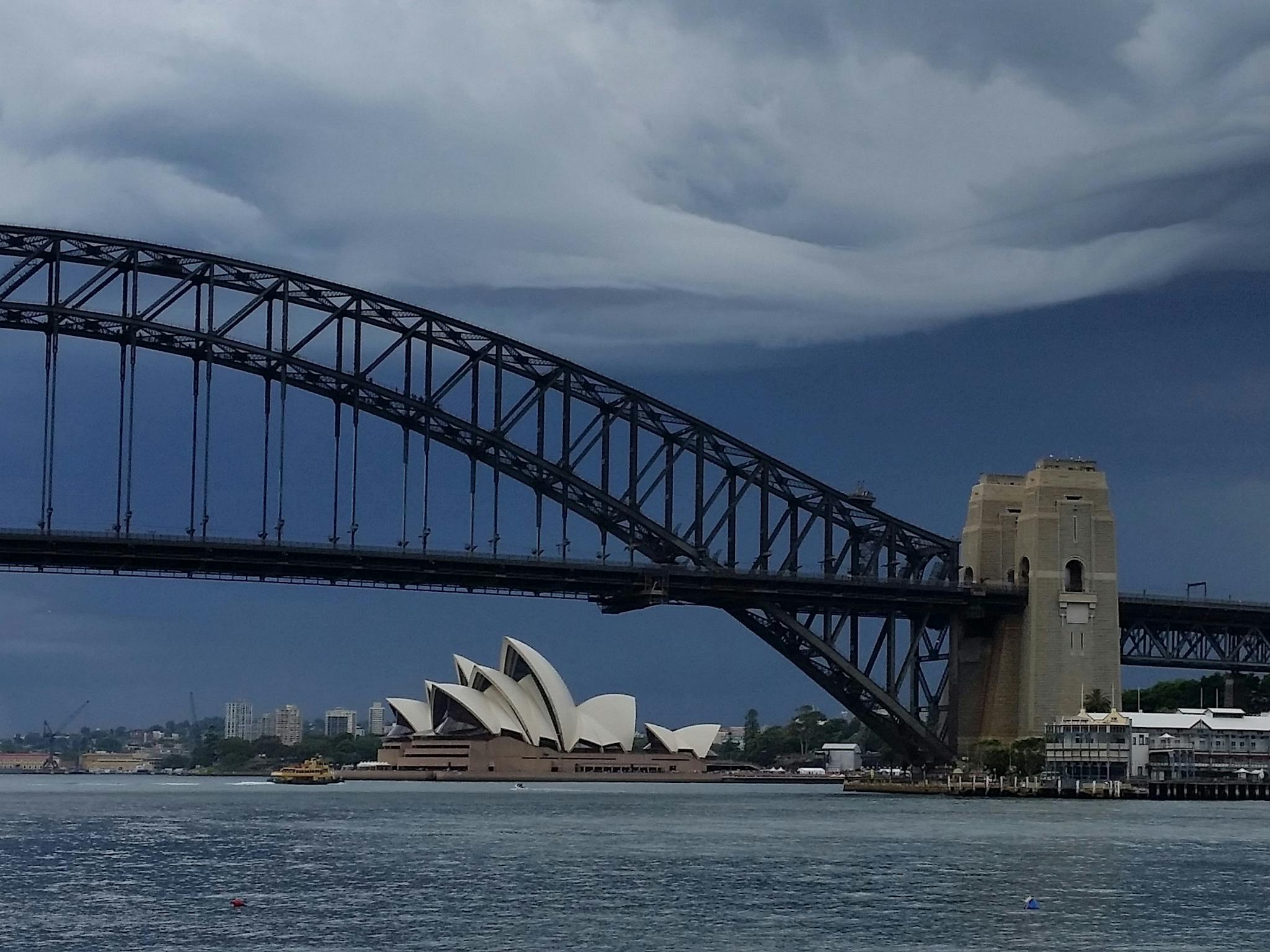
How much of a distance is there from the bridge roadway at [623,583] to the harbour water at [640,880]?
38.0 feet

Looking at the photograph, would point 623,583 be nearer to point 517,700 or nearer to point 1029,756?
point 1029,756

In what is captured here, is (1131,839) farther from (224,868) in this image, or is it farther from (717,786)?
(717,786)

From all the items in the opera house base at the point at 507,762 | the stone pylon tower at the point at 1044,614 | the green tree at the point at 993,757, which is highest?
the stone pylon tower at the point at 1044,614

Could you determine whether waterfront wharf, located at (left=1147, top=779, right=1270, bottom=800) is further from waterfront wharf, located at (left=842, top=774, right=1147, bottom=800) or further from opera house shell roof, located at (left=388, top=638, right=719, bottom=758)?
opera house shell roof, located at (left=388, top=638, right=719, bottom=758)

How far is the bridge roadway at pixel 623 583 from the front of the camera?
98.4 meters

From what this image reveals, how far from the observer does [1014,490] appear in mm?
125000

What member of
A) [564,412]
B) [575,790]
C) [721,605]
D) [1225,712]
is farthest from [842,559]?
[575,790]

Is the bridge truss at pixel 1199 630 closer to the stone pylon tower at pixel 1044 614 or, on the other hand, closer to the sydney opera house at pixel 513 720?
the stone pylon tower at pixel 1044 614

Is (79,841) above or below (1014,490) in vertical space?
below

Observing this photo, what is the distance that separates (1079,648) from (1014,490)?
33.1 feet

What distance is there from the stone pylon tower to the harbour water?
15.5 metres

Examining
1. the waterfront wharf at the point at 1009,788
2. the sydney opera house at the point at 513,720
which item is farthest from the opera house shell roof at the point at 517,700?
the waterfront wharf at the point at 1009,788

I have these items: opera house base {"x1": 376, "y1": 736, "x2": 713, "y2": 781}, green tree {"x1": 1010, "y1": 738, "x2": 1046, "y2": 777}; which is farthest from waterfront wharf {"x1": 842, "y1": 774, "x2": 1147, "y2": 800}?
opera house base {"x1": 376, "y1": 736, "x2": 713, "y2": 781}

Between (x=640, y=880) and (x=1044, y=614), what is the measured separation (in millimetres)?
62552
